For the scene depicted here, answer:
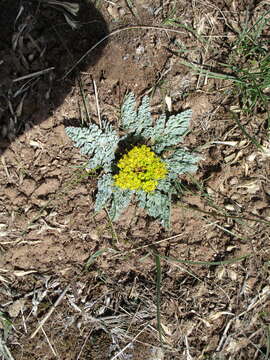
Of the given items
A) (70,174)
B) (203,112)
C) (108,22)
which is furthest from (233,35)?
(70,174)

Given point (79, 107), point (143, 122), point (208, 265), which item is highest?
point (79, 107)

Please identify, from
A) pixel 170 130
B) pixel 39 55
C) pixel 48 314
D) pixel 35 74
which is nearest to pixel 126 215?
pixel 170 130

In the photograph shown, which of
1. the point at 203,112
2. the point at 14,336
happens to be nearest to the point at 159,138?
the point at 203,112

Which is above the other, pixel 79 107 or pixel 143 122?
pixel 79 107

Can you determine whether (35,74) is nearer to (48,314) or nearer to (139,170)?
(139,170)

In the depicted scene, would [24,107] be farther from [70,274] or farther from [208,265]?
[208,265]

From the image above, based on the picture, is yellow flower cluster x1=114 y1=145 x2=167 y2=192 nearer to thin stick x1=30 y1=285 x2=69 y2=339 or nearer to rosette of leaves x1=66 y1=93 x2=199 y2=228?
rosette of leaves x1=66 y1=93 x2=199 y2=228
